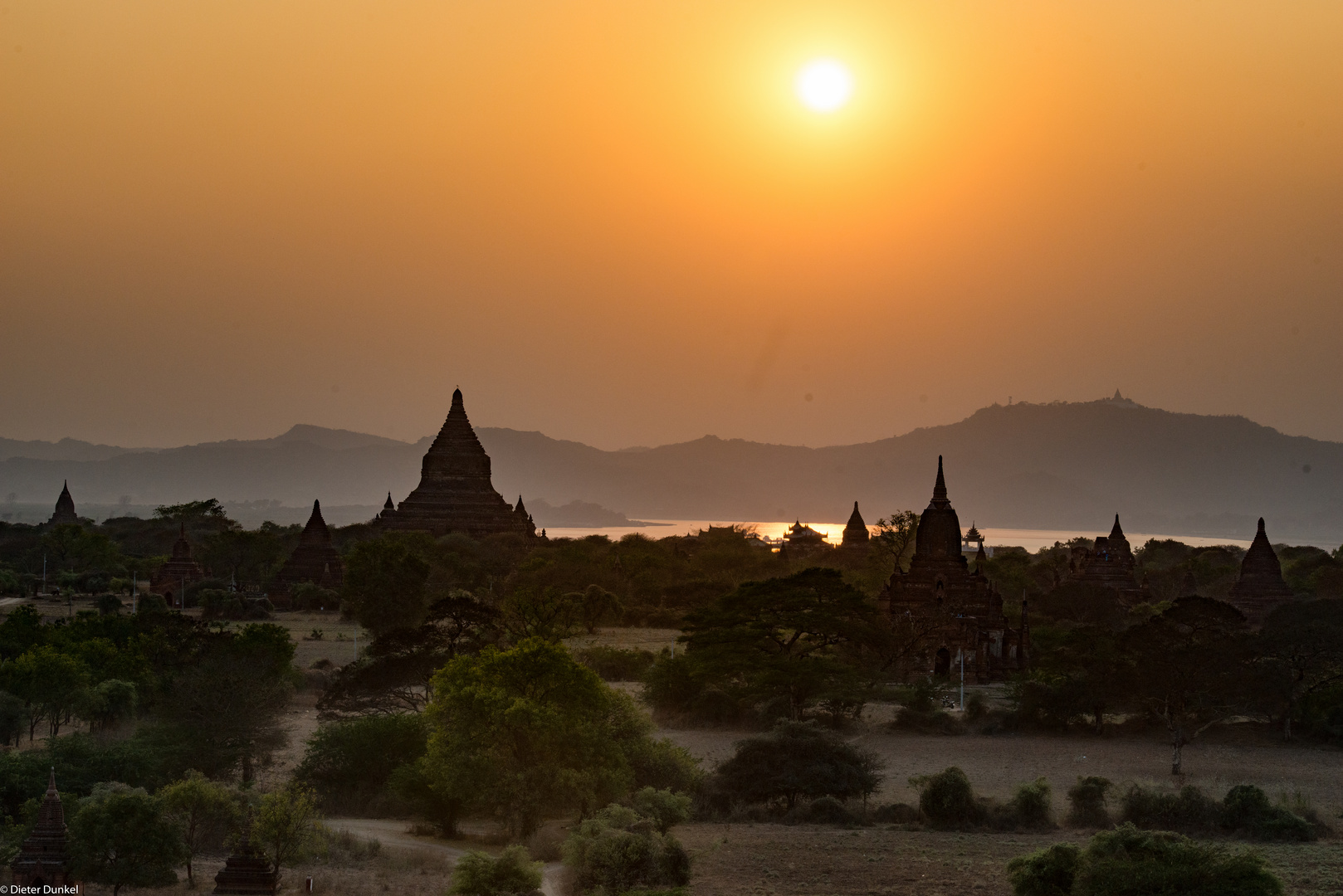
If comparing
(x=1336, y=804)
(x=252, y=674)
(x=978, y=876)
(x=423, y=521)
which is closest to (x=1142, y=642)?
(x=1336, y=804)

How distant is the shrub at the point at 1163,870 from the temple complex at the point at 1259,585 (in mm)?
47910

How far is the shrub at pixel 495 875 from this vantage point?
2553cm

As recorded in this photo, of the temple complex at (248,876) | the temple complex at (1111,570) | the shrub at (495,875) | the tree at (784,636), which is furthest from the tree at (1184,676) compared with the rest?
the temple complex at (1111,570)

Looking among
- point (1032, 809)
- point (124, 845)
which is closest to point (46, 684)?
point (124, 845)

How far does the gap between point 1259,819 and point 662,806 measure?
38.9 feet

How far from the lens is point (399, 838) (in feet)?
103

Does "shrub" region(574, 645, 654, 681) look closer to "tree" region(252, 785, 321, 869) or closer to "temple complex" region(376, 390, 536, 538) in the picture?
"tree" region(252, 785, 321, 869)

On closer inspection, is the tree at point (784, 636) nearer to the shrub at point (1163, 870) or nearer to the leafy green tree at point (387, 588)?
the leafy green tree at point (387, 588)

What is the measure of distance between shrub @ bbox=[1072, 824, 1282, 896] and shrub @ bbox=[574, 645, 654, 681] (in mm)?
27846

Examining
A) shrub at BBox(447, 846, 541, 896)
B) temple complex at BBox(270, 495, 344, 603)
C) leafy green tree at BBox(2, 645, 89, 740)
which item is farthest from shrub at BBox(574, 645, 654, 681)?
temple complex at BBox(270, 495, 344, 603)

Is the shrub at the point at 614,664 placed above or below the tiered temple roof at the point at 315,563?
below

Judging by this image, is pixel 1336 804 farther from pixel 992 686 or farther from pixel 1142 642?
pixel 992 686

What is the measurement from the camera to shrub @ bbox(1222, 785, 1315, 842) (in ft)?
105

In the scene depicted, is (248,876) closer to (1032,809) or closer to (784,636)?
(1032,809)
